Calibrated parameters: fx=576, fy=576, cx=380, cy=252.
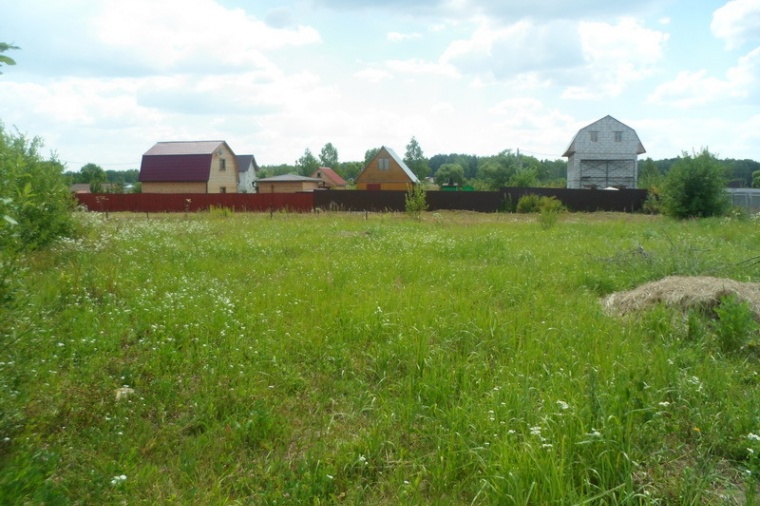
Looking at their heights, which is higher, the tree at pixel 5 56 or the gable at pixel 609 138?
the gable at pixel 609 138

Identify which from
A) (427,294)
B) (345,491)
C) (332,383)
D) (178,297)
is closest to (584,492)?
(345,491)

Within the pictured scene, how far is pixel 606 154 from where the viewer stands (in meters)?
55.7

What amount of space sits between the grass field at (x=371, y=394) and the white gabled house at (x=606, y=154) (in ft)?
166

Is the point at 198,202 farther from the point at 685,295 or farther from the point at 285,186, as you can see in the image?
the point at 685,295

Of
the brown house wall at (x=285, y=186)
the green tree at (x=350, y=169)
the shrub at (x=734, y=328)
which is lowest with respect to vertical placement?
the shrub at (x=734, y=328)

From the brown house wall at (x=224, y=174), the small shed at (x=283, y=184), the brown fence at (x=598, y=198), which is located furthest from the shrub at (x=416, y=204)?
the small shed at (x=283, y=184)

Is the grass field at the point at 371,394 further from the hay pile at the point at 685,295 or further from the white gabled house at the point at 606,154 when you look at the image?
the white gabled house at the point at 606,154

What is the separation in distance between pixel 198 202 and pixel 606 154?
3926 centimetres

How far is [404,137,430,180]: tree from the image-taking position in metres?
94.5

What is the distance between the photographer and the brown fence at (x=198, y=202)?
34.5 metres

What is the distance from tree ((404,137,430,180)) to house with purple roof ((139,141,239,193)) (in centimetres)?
4639

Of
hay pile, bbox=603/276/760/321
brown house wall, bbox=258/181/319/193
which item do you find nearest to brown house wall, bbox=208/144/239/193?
brown house wall, bbox=258/181/319/193

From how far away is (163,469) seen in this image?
3.89 m

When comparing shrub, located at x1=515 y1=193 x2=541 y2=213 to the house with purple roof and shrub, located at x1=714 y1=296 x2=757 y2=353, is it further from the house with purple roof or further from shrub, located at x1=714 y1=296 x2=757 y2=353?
shrub, located at x1=714 y1=296 x2=757 y2=353
